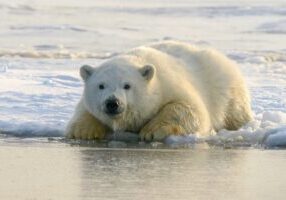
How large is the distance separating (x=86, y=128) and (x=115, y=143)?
1.32 feet

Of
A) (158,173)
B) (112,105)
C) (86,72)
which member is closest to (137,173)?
(158,173)

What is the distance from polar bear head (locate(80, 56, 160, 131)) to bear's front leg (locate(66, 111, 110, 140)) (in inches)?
3.1

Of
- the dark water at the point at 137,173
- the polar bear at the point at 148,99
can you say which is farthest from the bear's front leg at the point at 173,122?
the dark water at the point at 137,173

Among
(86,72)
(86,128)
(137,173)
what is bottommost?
(137,173)

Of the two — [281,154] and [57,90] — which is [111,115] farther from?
[57,90]

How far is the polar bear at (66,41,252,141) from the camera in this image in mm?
7988

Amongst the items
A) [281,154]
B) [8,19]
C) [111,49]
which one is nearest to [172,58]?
[281,154]

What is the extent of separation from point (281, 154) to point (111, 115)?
1.46m

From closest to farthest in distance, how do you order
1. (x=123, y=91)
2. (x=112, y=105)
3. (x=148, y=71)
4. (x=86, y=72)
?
(x=112, y=105)
(x=123, y=91)
(x=148, y=71)
(x=86, y=72)

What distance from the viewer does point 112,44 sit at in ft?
58.8

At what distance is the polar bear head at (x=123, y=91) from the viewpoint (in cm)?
797

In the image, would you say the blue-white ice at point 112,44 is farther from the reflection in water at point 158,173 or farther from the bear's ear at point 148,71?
the reflection in water at point 158,173

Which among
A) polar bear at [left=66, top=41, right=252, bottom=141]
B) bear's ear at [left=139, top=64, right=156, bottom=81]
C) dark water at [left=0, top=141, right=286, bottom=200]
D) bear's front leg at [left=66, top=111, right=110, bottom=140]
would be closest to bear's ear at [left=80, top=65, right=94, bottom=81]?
polar bear at [left=66, top=41, right=252, bottom=141]

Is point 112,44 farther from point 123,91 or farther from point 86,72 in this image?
point 123,91
